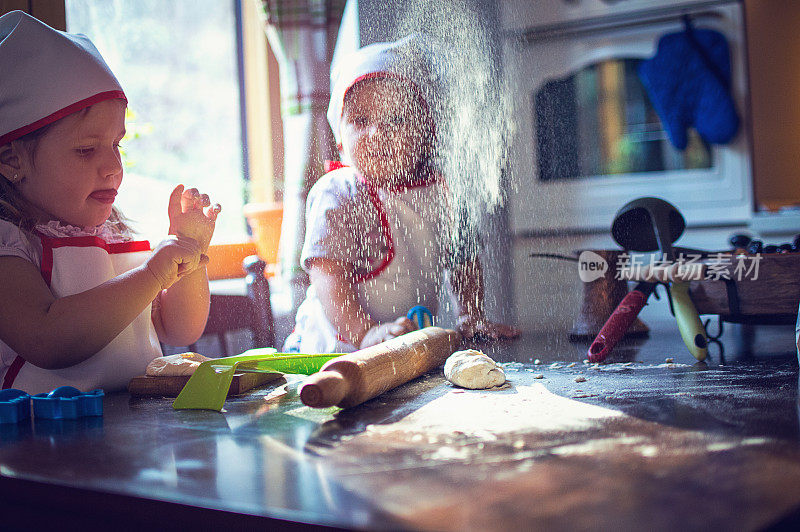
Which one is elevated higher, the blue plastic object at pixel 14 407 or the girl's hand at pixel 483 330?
the blue plastic object at pixel 14 407

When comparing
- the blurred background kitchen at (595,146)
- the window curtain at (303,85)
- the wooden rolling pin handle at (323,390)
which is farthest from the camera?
the blurred background kitchen at (595,146)

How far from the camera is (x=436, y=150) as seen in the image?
1.14m

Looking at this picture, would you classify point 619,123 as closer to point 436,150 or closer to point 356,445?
point 436,150

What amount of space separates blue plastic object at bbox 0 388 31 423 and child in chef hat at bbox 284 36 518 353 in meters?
0.45

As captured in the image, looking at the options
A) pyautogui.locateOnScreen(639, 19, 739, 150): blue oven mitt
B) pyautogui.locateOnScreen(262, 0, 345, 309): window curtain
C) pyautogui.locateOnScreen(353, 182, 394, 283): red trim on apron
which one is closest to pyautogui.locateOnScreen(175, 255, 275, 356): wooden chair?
pyautogui.locateOnScreen(262, 0, 345, 309): window curtain

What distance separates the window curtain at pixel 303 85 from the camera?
1657mm

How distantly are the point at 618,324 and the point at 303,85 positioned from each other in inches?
44.8

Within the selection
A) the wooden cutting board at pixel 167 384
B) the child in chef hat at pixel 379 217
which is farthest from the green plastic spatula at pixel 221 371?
the child in chef hat at pixel 379 217

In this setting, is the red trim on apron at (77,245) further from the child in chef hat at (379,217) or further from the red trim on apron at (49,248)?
the child in chef hat at (379,217)

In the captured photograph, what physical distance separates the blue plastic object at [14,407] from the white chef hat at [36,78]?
0.26 metres

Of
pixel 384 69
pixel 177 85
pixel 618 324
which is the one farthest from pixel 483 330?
pixel 177 85

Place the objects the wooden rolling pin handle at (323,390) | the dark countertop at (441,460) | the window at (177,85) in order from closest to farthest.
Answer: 1. the dark countertop at (441,460)
2. the wooden rolling pin handle at (323,390)
3. the window at (177,85)

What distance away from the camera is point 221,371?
589 millimetres

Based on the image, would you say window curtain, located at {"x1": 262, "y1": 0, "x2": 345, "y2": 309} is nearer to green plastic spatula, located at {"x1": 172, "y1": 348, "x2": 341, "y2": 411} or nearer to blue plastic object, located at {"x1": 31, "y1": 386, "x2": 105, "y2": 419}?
green plastic spatula, located at {"x1": 172, "y1": 348, "x2": 341, "y2": 411}
